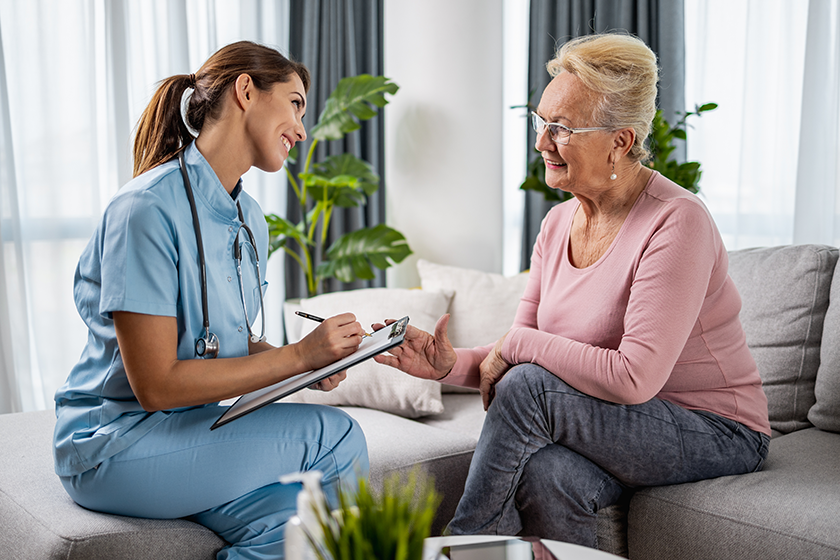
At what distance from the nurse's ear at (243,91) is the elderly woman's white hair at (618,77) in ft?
2.33

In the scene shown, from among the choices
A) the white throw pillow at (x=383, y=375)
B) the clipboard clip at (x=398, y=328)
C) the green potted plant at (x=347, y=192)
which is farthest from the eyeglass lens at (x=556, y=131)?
the green potted plant at (x=347, y=192)

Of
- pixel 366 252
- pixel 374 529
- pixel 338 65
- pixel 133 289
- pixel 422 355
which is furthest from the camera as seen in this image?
pixel 338 65

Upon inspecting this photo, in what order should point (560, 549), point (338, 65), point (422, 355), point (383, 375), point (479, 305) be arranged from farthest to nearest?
point (338, 65) → point (479, 305) → point (383, 375) → point (422, 355) → point (560, 549)

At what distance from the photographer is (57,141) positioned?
283 centimetres

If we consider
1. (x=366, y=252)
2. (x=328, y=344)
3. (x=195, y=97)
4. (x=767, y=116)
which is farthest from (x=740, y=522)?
(x=767, y=116)

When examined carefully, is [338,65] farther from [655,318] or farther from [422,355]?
[655,318]

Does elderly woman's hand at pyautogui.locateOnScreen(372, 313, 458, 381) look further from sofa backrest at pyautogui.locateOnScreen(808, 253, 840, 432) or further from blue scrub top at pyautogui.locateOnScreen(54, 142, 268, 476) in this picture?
sofa backrest at pyautogui.locateOnScreen(808, 253, 840, 432)

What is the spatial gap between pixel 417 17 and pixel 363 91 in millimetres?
452

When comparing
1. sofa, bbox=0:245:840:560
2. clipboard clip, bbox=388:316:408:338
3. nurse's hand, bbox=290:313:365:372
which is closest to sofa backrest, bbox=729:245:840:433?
sofa, bbox=0:245:840:560

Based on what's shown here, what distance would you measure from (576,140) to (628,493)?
78cm

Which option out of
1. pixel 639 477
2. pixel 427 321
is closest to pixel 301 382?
pixel 639 477

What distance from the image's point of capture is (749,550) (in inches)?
50.5

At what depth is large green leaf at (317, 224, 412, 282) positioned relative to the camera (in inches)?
Result: 120

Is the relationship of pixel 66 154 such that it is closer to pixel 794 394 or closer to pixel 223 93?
pixel 223 93
